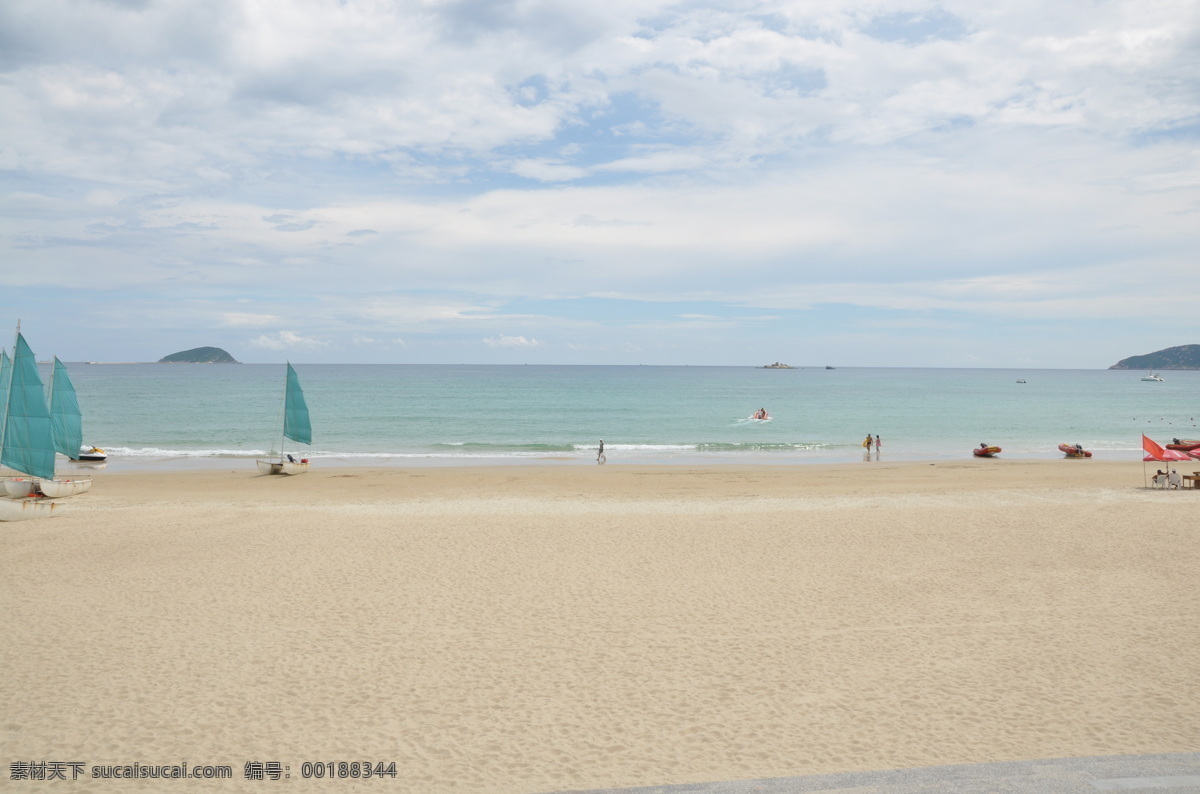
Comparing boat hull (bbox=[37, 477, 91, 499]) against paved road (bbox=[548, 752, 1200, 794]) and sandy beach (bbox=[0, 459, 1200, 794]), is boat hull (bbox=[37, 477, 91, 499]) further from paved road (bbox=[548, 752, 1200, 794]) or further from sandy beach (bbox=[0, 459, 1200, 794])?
paved road (bbox=[548, 752, 1200, 794])

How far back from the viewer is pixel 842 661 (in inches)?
A: 377

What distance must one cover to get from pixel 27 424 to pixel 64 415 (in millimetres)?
5119

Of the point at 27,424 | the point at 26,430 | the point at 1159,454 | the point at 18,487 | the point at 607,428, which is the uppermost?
the point at 27,424

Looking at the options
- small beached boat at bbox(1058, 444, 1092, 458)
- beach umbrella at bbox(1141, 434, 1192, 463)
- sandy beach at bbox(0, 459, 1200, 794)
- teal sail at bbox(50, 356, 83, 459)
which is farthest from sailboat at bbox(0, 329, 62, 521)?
small beached boat at bbox(1058, 444, 1092, 458)

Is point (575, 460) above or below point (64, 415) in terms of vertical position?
below

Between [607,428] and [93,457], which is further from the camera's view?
[607,428]

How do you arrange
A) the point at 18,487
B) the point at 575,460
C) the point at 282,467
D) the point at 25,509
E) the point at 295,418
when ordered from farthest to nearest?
the point at 575,460 < the point at 295,418 < the point at 282,467 < the point at 18,487 < the point at 25,509

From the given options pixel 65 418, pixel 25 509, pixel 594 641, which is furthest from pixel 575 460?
pixel 594 641

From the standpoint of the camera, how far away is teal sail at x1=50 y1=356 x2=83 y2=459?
2483 centimetres

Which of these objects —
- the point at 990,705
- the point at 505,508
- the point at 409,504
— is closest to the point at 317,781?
the point at 990,705

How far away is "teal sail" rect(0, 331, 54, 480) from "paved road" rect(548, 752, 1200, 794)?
70.9 ft

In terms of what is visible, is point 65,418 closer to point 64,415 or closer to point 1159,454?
point 64,415

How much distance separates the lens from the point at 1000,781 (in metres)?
6.61

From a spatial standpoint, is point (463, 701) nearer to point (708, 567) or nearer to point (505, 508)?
point (708, 567)
